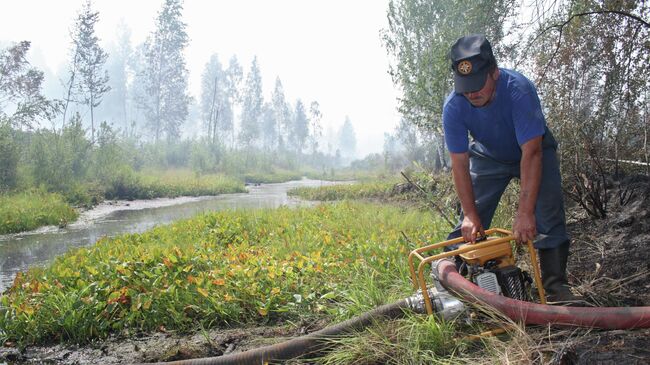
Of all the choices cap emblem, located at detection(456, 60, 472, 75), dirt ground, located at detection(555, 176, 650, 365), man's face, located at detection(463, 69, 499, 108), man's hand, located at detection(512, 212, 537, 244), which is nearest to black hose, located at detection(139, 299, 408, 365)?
man's hand, located at detection(512, 212, 537, 244)

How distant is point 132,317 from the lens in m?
3.85

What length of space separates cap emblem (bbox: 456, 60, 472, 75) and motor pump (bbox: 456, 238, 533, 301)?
100 centimetres

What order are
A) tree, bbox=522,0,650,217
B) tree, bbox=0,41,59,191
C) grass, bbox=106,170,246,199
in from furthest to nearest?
1. grass, bbox=106,170,246,199
2. tree, bbox=0,41,59,191
3. tree, bbox=522,0,650,217

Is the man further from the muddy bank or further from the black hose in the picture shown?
the muddy bank

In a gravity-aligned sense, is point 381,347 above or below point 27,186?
below

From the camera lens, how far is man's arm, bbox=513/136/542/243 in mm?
2564

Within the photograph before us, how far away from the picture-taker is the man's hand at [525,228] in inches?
100

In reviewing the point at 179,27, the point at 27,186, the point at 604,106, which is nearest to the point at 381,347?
the point at 604,106

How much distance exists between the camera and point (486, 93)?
9.00 ft

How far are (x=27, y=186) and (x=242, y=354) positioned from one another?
14.4 meters

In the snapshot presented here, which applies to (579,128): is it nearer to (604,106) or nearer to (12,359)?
(604,106)

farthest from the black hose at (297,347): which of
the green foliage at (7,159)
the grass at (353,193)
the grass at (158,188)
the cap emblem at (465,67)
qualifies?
the grass at (158,188)

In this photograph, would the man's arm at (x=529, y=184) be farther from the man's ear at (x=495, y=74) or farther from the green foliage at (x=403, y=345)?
the green foliage at (x=403, y=345)

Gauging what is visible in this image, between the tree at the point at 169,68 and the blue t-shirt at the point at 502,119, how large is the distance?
1639 inches
